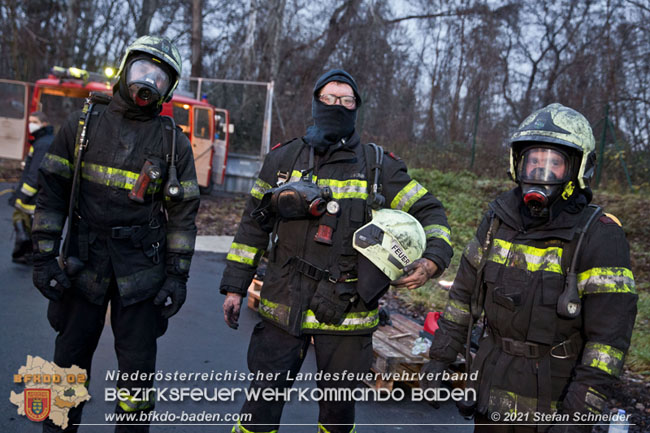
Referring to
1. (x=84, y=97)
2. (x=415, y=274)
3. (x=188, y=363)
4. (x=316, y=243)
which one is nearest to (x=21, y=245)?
(x=188, y=363)

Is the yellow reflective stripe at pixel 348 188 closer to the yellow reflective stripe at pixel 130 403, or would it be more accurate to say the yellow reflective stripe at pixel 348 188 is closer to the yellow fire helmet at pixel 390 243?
the yellow fire helmet at pixel 390 243

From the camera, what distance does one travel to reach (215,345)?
17.7 feet

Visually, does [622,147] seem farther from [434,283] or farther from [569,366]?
[569,366]

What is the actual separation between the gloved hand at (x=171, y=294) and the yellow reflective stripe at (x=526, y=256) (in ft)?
5.90

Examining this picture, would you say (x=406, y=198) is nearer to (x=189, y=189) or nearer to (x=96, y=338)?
(x=189, y=189)

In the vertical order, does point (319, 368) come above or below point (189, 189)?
below

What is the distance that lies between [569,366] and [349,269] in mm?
1159

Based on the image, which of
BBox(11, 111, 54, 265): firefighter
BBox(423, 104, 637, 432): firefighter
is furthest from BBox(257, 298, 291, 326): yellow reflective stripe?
BBox(11, 111, 54, 265): firefighter

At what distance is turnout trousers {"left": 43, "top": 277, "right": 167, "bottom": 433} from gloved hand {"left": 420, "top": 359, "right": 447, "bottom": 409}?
159cm

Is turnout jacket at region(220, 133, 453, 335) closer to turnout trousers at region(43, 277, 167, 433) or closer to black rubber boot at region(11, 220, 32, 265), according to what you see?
turnout trousers at region(43, 277, 167, 433)

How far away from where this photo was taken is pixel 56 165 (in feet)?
9.99

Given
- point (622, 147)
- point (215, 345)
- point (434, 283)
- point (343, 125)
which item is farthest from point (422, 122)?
point (343, 125)

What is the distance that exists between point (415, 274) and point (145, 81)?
188cm

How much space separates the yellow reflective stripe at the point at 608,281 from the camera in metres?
2.34
